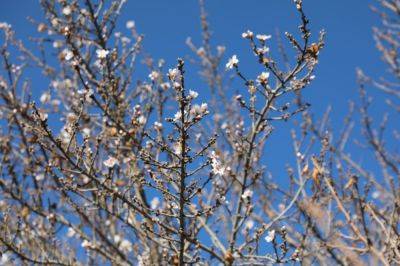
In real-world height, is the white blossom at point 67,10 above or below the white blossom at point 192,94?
above

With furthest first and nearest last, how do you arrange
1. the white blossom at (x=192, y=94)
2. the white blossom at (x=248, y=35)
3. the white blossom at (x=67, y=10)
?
the white blossom at (x=67, y=10) < the white blossom at (x=248, y=35) < the white blossom at (x=192, y=94)

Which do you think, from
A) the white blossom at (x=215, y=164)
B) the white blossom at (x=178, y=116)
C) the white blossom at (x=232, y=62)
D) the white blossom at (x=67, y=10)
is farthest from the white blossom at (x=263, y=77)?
the white blossom at (x=67, y=10)

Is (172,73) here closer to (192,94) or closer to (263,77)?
(192,94)

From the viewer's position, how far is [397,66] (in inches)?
218

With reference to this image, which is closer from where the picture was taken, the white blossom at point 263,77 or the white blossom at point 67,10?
the white blossom at point 263,77

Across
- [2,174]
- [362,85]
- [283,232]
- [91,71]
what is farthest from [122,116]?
[362,85]

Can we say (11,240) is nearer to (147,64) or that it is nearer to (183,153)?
(183,153)

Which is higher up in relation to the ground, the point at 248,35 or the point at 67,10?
the point at 67,10

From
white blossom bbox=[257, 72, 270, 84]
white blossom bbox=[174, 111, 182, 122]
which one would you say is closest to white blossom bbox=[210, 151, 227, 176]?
white blossom bbox=[174, 111, 182, 122]

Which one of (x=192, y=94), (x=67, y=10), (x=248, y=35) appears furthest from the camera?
(x=67, y=10)

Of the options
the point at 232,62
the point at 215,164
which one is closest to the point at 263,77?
the point at 232,62

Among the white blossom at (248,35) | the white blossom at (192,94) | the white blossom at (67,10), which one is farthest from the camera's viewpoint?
the white blossom at (67,10)

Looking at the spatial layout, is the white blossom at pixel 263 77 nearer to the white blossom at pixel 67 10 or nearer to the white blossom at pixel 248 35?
the white blossom at pixel 248 35

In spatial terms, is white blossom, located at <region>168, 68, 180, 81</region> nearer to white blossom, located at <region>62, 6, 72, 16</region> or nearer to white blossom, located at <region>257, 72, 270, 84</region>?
white blossom, located at <region>257, 72, 270, 84</region>
